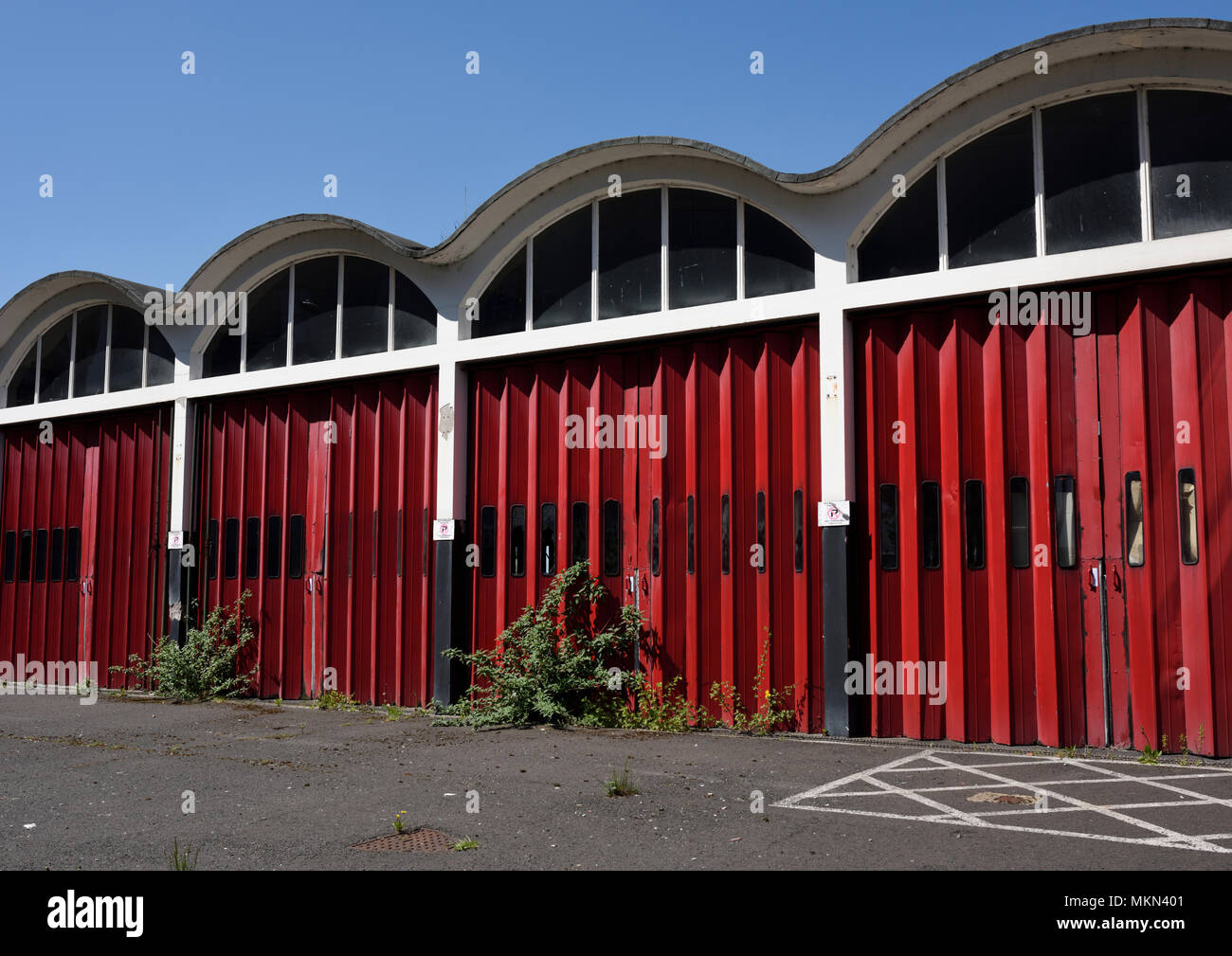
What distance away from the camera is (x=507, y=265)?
503 inches

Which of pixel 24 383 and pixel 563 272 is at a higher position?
pixel 563 272

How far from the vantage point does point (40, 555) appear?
17188 millimetres

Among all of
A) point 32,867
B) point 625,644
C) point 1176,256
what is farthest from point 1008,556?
point 32,867

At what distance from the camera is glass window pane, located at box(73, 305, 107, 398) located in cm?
1675

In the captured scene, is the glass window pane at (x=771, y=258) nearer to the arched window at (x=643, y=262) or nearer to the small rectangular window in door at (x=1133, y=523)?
the arched window at (x=643, y=262)

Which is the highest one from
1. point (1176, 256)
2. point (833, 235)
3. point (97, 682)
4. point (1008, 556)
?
point (833, 235)

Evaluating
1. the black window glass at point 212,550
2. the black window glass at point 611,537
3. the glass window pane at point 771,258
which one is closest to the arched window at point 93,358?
the black window glass at point 212,550

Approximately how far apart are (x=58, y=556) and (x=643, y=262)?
11119 mm

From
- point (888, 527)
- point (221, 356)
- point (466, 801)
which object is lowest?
point (466, 801)

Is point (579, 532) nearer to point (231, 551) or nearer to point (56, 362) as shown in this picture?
point (231, 551)

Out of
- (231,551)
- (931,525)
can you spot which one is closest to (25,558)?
(231,551)

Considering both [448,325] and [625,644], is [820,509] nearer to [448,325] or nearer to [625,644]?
[625,644]
